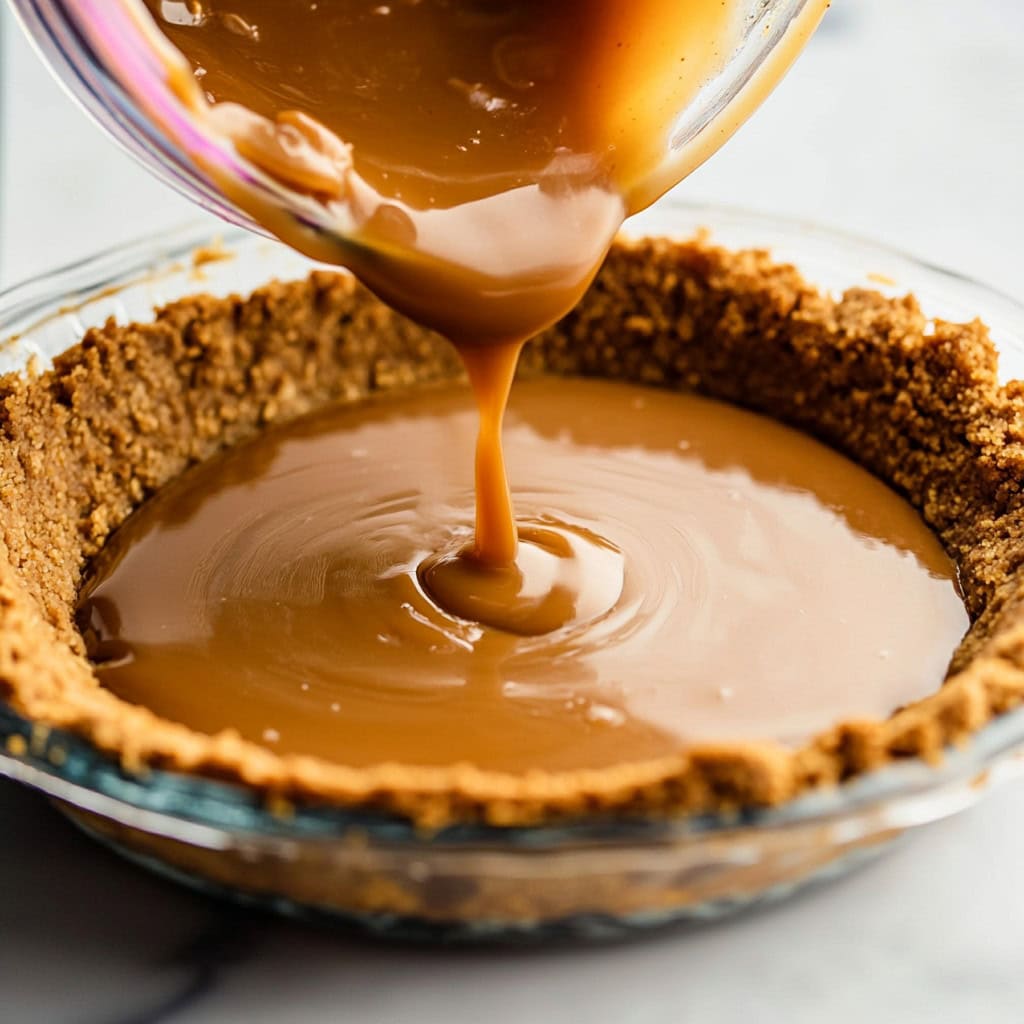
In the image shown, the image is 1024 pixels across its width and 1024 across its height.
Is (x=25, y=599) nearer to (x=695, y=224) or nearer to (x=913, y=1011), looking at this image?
(x=913, y=1011)

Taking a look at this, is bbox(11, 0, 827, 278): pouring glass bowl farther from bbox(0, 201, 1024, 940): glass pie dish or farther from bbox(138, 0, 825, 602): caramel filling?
bbox(0, 201, 1024, 940): glass pie dish

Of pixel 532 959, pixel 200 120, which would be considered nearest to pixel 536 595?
pixel 532 959

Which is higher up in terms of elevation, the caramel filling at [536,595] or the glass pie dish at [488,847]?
the caramel filling at [536,595]

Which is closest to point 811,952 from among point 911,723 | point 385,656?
point 911,723

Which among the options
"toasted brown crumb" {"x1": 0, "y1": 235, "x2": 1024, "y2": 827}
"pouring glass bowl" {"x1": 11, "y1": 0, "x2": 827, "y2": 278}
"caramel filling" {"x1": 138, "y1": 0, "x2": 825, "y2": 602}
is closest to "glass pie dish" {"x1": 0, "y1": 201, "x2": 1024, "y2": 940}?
"toasted brown crumb" {"x1": 0, "y1": 235, "x2": 1024, "y2": 827}

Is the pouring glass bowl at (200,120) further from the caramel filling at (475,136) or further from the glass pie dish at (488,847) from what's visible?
the glass pie dish at (488,847)

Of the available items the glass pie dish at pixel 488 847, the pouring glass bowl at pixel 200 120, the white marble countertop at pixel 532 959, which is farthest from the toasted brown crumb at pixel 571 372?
the pouring glass bowl at pixel 200 120
